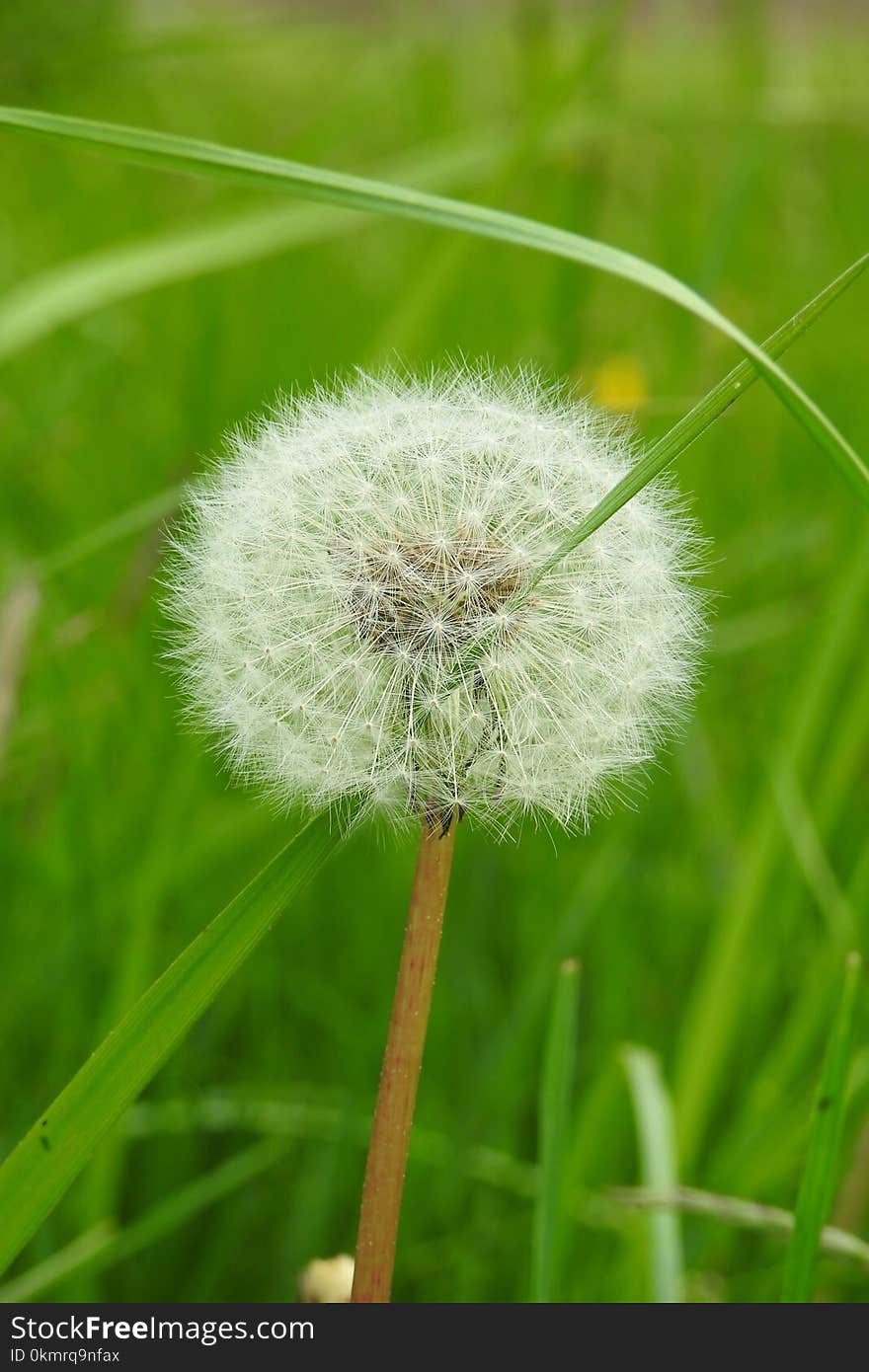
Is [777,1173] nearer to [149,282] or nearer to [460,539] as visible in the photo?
[460,539]

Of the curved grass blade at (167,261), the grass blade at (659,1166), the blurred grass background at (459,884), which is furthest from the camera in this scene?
the blurred grass background at (459,884)

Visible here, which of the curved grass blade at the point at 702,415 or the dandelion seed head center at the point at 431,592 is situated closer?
the curved grass blade at the point at 702,415

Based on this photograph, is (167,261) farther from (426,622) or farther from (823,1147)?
(823,1147)

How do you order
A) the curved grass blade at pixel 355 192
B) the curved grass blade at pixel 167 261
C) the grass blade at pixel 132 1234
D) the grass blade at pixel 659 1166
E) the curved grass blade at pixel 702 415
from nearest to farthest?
the curved grass blade at pixel 702 415 < the curved grass blade at pixel 355 192 < the grass blade at pixel 659 1166 < the grass blade at pixel 132 1234 < the curved grass blade at pixel 167 261

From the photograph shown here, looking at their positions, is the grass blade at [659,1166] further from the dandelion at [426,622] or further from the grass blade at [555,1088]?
the dandelion at [426,622]

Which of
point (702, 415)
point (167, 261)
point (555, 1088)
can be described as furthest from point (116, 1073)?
point (167, 261)

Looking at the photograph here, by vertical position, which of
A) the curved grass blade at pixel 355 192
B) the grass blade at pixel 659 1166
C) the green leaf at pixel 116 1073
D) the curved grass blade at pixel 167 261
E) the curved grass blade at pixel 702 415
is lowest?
the green leaf at pixel 116 1073

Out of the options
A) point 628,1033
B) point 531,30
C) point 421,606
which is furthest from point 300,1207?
point 531,30

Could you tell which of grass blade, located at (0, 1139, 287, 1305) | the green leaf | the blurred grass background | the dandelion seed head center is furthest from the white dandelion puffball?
grass blade, located at (0, 1139, 287, 1305)

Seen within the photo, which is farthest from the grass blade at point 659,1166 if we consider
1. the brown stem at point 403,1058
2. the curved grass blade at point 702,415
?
the curved grass blade at point 702,415
